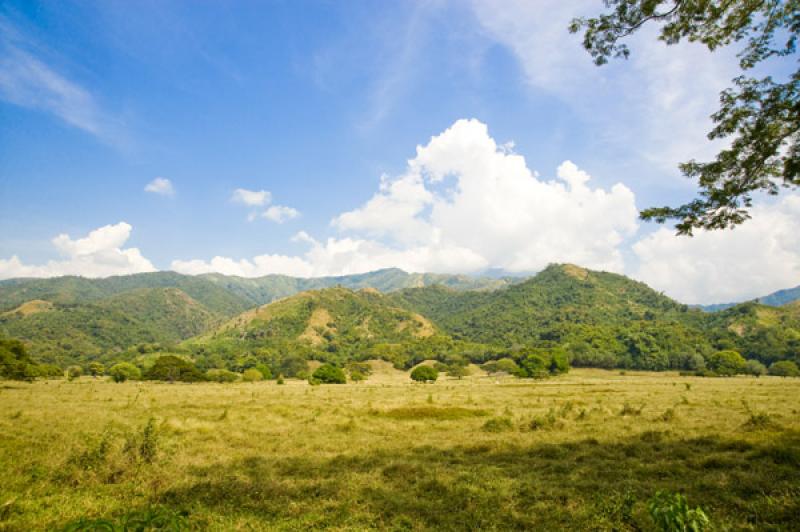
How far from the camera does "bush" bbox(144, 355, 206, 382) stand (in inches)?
2970

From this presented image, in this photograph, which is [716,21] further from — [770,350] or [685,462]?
[770,350]

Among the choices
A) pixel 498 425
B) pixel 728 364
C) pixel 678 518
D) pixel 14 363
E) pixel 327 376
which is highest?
pixel 678 518

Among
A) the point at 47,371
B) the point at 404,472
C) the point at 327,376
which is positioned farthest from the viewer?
the point at 327,376

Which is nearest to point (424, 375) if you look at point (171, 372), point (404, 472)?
point (171, 372)

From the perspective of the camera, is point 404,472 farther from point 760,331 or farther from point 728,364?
point 760,331

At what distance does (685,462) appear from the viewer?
473 inches

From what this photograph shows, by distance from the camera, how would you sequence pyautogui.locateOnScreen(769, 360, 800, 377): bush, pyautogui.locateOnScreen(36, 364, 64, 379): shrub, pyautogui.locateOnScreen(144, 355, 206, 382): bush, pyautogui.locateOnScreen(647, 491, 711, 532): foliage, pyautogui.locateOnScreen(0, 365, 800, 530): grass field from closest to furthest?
pyautogui.locateOnScreen(647, 491, 711, 532): foliage
pyautogui.locateOnScreen(0, 365, 800, 530): grass field
pyautogui.locateOnScreen(36, 364, 64, 379): shrub
pyautogui.locateOnScreen(144, 355, 206, 382): bush
pyautogui.locateOnScreen(769, 360, 800, 377): bush

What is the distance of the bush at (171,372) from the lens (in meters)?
75.4

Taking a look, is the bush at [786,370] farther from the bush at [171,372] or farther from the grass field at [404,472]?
the bush at [171,372]

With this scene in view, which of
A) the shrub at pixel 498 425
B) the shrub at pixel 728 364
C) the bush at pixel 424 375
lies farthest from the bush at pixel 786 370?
the shrub at pixel 498 425

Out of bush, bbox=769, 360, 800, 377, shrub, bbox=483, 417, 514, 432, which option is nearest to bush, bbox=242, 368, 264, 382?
shrub, bbox=483, 417, 514, 432

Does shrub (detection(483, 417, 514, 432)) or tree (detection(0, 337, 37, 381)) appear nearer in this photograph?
shrub (detection(483, 417, 514, 432))

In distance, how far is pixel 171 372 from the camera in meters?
75.6

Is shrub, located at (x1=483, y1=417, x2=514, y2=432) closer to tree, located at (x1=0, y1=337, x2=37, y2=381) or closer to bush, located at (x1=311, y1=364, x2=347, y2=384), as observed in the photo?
bush, located at (x1=311, y1=364, x2=347, y2=384)
